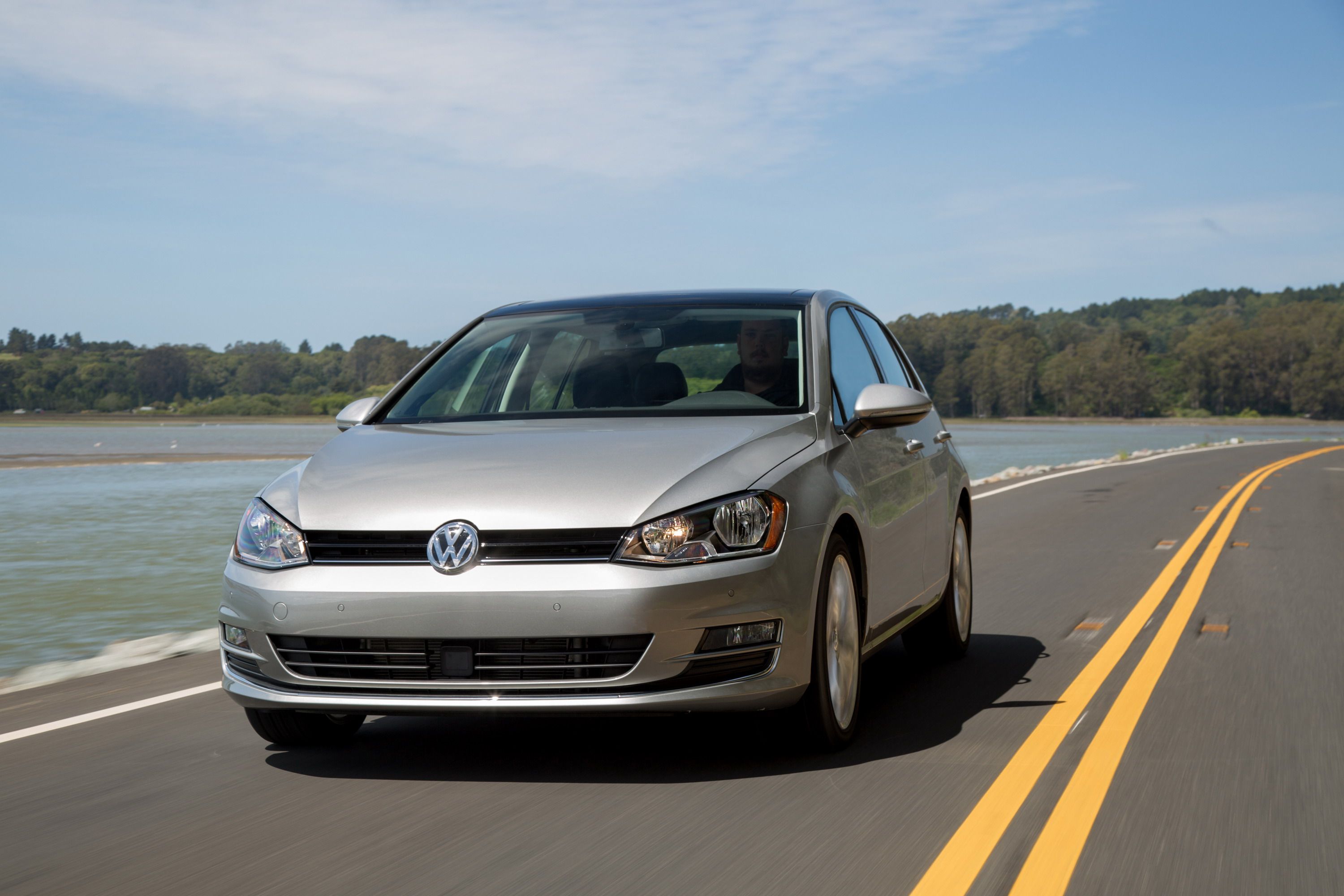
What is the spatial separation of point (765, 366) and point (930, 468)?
1.34 metres

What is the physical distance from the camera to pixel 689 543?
4.53 meters

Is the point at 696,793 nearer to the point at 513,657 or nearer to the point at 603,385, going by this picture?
the point at 513,657

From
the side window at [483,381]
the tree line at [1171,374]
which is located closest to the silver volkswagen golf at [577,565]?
the side window at [483,381]

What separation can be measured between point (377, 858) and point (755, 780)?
136cm

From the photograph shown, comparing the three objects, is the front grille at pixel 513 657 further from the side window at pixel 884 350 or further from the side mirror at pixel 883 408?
the side window at pixel 884 350

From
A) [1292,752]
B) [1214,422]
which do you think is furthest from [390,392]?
[1214,422]

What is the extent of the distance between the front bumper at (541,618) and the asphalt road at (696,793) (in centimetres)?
31

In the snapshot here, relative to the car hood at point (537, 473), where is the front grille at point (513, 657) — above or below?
below

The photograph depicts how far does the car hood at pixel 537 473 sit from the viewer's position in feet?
14.9

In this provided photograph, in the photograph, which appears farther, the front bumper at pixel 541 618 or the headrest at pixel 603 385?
the headrest at pixel 603 385

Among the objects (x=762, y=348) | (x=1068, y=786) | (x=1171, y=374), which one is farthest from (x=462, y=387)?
(x=1171, y=374)

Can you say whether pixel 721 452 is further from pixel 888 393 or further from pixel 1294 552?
pixel 1294 552

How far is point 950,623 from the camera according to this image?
724 centimetres

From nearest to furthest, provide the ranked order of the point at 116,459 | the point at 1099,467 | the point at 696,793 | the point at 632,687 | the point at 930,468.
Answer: the point at 632,687 < the point at 696,793 < the point at 930,468 < the point at 1099,467 < the point at 116,459
